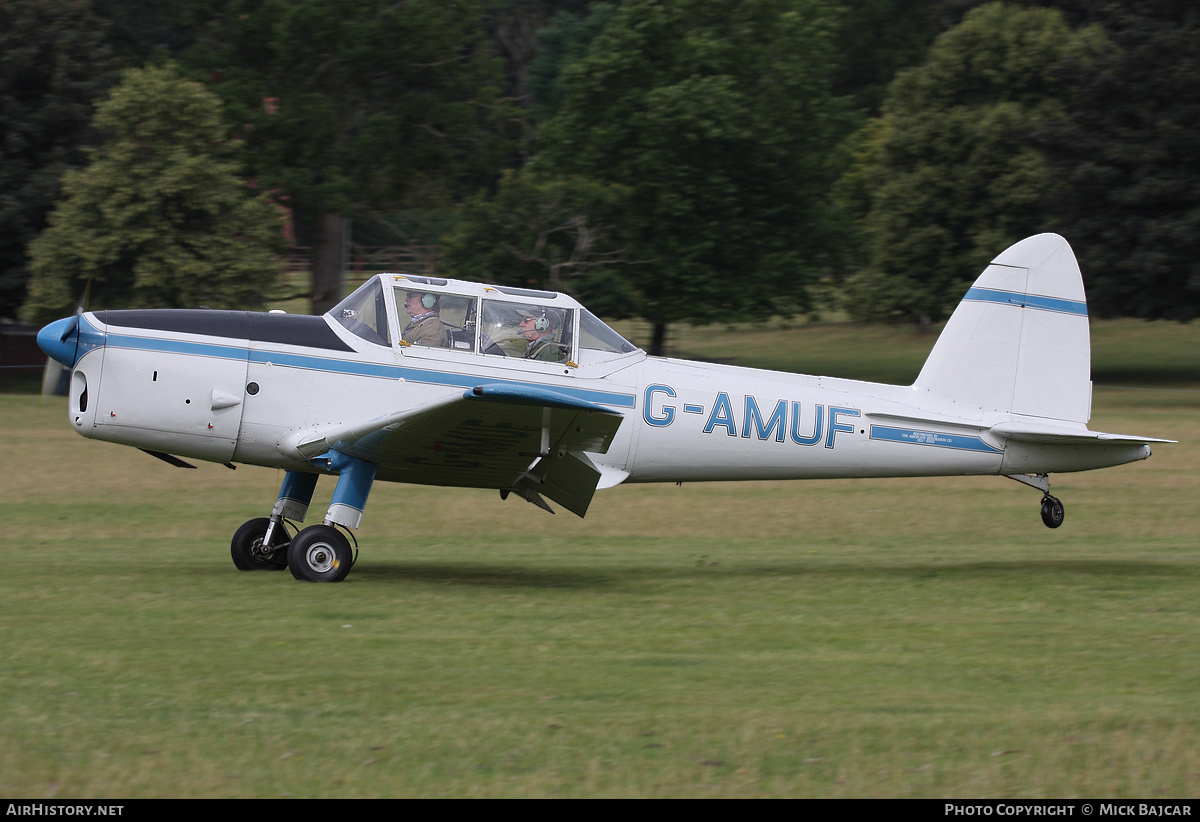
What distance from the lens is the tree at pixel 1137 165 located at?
101ft

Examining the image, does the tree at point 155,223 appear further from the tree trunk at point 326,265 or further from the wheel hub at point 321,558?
the wheel hub at point 321,558

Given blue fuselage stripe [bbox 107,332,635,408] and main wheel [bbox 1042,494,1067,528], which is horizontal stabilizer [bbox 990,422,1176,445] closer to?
→ main wheel [bbox 1042,494,1067,528]

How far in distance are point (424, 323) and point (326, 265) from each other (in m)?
27.1

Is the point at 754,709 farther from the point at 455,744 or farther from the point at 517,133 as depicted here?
the point at 517,133

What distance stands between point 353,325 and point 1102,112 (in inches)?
1112

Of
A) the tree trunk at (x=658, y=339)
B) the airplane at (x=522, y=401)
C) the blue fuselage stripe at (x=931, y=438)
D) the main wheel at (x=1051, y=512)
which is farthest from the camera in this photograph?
the tree trunk at (x=658, y=339)

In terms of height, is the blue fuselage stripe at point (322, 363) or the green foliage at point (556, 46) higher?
the green foliage at point (556, 46)

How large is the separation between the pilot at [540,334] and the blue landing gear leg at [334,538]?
169 centimetres

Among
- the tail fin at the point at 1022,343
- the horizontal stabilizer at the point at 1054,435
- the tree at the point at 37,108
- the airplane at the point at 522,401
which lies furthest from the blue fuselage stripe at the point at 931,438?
the tree at the point at 37,108

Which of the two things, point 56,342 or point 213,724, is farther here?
point 56,342

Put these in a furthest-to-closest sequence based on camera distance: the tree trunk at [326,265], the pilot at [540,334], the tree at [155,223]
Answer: the tree trunk at [326,265] < the tree at [155,223] < the pilot at [540,334]

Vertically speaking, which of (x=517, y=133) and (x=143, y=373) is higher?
(x=517, y=133)

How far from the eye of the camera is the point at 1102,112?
3259 centimetres

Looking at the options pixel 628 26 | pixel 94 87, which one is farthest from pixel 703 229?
pixel 94 87
